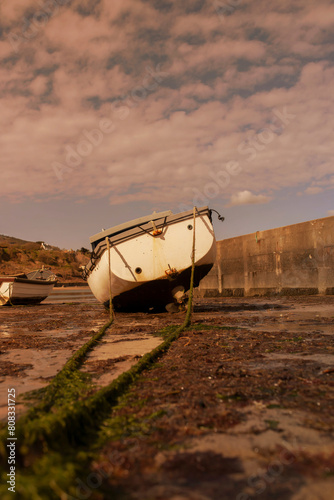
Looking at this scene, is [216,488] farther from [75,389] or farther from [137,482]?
[75,389]

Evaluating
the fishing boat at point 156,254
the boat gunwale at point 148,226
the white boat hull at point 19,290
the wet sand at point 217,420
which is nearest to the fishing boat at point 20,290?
the white boat hull at point 19,290

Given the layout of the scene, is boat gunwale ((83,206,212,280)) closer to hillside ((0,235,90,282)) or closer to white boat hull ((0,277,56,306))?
white boat hull ((0,277,56,306))

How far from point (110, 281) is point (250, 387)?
6361 mm

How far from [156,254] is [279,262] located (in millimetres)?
8498

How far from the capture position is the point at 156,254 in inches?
328

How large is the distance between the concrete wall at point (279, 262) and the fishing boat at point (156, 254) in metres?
6.33

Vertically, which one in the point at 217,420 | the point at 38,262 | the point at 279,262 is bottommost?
the point at 217,420

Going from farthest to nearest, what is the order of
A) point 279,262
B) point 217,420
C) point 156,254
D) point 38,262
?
1. point 38,262
2. point 279,262
3. point 156,254
4. point 217,420

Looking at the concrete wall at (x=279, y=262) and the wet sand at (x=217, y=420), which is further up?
the concrete wall at (x=279, y=262)

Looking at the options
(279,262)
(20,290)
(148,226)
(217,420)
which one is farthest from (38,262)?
(217,420)

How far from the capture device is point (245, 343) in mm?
4289

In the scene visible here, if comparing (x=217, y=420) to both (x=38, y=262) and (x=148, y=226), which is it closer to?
(x=148, y=226)

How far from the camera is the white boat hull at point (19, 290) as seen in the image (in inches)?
626

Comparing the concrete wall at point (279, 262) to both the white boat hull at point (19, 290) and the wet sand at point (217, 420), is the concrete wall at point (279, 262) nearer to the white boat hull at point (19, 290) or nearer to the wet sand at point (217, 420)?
the white boat hull at point (19, 290)
